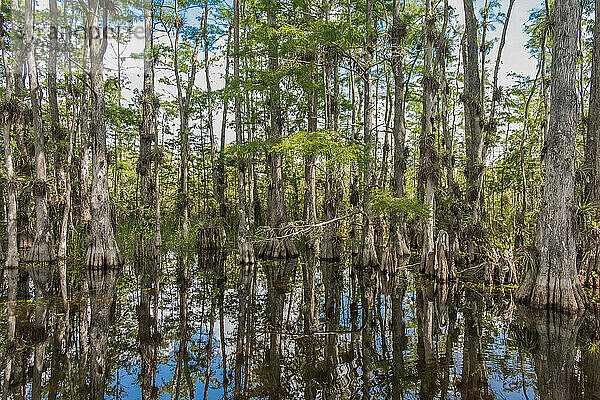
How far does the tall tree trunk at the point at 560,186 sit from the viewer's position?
7.13 metres

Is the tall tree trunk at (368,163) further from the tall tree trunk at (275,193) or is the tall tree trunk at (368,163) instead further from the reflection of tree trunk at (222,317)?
the reflection of tree trunk at (222,317)

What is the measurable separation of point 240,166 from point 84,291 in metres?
5.73

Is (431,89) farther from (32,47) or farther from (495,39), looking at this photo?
(32,47)

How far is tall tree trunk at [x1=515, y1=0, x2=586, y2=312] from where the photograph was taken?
281 inches

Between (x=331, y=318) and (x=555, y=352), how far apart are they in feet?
10.5

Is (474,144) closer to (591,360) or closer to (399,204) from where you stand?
(399,204)

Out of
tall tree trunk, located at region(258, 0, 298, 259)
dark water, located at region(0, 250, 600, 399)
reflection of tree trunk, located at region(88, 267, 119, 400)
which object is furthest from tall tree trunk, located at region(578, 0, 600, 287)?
reflection of tree trunk, located at region(88, 267, 119, 400)

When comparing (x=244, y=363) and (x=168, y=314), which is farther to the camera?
(x=168, y=314)

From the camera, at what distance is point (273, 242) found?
13805mm

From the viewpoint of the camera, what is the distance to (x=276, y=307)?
747 centimetres

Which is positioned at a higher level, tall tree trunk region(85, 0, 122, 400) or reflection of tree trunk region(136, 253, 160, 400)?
tall tree trunk region(85, 0, 122, 400)

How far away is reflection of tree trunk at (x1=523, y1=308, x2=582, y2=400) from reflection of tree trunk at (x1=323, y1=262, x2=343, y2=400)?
2.08 meters

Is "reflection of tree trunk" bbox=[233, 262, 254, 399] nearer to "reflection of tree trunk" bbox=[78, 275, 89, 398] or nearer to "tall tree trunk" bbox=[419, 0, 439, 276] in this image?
"reflection of tree trunk" bbox=[78, 275, 89, 398]

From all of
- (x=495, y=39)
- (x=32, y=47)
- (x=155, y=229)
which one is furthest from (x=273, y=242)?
(x=495, y=39)
